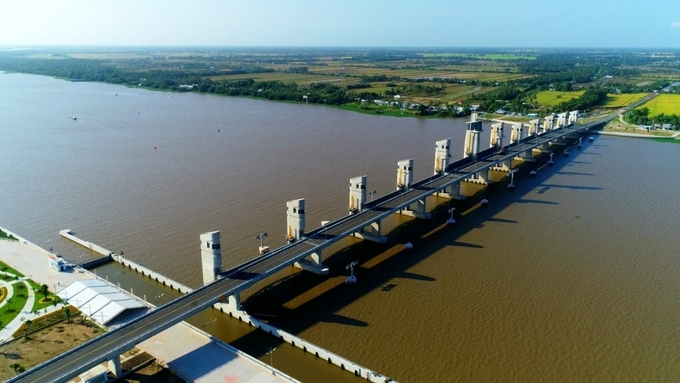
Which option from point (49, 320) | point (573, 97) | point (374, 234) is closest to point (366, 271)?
point (374, 234)

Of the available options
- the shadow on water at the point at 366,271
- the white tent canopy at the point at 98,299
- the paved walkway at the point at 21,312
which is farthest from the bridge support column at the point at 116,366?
the paved walkway at the point at 21,312

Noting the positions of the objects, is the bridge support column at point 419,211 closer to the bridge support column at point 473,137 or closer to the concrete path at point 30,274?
the bridge support column at point 473,137

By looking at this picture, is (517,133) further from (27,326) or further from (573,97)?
(27,326)

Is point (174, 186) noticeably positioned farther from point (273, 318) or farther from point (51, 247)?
point (273, 318)

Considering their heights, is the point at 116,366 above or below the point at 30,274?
below

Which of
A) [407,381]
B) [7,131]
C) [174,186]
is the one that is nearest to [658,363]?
[407,381]

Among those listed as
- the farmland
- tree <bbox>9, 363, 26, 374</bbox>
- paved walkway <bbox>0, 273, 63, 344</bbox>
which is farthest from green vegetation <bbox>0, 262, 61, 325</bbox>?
the farmland
